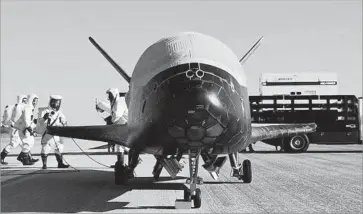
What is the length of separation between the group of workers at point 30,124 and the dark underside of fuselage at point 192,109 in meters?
9.12

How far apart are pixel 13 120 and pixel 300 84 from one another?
44.7 feet

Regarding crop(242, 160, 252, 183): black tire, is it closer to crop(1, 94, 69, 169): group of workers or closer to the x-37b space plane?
the x-37b space plane

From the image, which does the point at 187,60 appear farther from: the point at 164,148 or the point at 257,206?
the point at 257,206

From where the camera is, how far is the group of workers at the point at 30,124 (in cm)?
1556

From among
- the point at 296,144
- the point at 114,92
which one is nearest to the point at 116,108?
the point at 114,92

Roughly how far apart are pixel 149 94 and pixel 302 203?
3.14 meters

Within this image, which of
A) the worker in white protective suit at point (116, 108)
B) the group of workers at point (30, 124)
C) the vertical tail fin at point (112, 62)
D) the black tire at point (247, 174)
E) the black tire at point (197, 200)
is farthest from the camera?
the group of workers at point (30, 124)

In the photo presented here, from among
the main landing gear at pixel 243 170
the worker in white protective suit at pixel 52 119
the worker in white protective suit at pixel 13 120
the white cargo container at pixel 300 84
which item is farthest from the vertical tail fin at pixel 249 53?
the white cargo container at pixel 300 84

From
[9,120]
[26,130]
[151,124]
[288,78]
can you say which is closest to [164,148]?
[151,124]

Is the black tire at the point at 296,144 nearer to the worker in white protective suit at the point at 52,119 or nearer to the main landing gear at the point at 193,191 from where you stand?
the worker in white protective suit at the point at 52,119

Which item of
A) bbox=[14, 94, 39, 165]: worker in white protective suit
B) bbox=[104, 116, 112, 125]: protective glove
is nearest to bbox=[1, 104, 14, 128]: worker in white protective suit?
bbox=[14, 94, 39, 165]: worker in white protective suit

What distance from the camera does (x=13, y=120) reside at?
17.9 m

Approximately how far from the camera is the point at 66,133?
9852 millimetres

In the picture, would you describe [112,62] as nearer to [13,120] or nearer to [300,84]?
[13,120]
